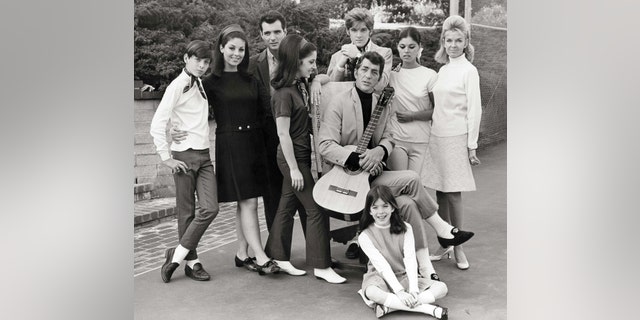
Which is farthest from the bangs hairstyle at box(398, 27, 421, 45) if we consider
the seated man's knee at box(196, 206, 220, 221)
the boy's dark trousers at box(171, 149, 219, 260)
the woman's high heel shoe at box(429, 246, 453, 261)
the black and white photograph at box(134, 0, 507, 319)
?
the seated man's knee at box(196, 206, 220, 221)

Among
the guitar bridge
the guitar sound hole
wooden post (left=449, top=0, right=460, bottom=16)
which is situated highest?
wooden post (left=449, top=0, right=460, bottom=16)

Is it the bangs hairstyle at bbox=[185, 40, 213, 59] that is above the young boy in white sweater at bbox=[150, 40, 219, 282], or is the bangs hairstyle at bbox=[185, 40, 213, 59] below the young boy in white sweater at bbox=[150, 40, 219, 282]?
above

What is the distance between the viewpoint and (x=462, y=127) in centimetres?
505

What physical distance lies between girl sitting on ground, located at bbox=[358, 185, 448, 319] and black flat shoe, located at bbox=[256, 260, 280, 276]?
54cm

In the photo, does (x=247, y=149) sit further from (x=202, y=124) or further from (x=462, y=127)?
(x=462, y=127)

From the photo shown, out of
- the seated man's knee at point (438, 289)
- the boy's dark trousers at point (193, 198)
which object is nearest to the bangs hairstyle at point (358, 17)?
the boy's dark trousers at point (193, 198)

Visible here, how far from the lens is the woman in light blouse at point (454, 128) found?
5008 mm

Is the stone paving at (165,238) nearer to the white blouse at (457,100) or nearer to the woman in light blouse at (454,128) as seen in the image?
the woman in light blouse at (454,128)

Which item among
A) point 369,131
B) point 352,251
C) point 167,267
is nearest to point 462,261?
point 352,251

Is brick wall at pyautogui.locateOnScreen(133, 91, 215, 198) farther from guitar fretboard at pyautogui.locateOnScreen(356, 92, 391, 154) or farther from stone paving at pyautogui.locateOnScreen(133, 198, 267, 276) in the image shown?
guitar fretboard at pyautogui.locateOnScreen(356, 92, 391, 154)

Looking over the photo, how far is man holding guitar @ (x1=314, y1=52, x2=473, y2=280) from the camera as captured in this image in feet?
16.0

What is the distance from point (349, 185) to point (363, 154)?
0.68 feet
